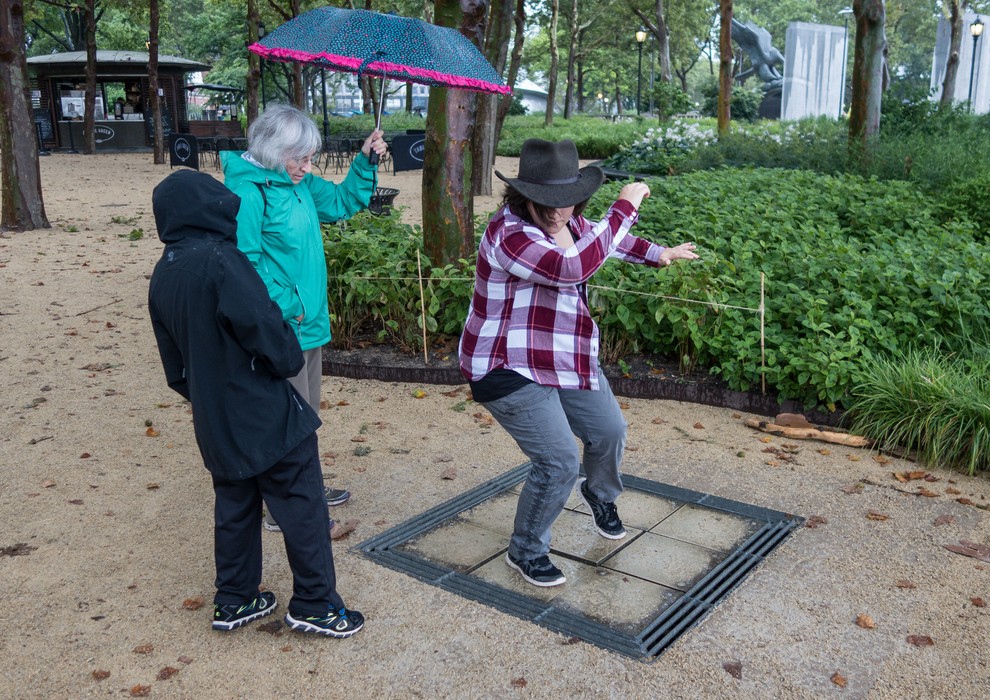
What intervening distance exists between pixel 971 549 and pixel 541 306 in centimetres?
235

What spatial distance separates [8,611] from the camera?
3.73m

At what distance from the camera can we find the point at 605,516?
14.1 feet

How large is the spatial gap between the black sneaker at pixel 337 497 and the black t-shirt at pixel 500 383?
154 cm

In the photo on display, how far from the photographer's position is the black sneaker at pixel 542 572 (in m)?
3.88

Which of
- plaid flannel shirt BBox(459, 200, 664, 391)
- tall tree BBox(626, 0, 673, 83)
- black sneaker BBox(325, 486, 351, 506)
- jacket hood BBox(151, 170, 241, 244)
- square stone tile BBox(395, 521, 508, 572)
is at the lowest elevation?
square stone tile BBox(395, 521, 508, 572)

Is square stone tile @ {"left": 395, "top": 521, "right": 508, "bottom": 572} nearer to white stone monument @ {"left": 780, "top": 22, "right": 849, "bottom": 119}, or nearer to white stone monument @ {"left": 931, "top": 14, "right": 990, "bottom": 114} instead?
white stone monument @ {"left": 780, "top": 22, "right": 849, "bottom": 119}

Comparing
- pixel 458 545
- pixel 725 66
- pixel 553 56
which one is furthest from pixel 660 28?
pixel 458 545

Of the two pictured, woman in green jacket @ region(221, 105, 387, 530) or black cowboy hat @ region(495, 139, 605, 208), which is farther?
woman in green jacket @ region(221, 105, 387, 530)

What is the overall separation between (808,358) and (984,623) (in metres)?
2.56

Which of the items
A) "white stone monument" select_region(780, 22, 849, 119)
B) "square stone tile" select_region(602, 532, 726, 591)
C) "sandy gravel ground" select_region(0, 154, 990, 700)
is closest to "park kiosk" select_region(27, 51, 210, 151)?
"white stone monument" select_region(780, 22, 849, 119)

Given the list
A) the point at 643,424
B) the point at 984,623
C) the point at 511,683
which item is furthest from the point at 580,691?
the point at 643,424

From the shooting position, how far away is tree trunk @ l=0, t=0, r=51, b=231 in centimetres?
1260

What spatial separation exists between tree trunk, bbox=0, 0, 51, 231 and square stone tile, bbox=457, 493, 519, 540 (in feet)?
35.8

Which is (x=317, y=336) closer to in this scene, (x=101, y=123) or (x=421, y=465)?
(x=421, y=465)
